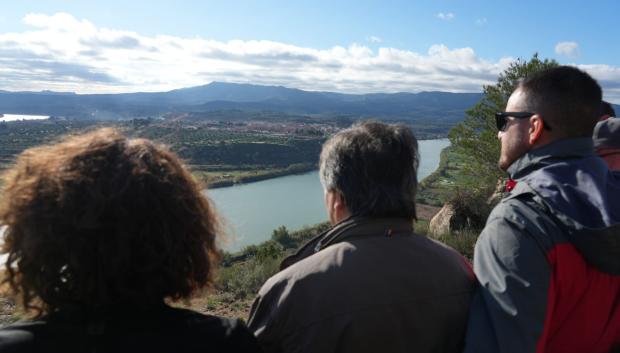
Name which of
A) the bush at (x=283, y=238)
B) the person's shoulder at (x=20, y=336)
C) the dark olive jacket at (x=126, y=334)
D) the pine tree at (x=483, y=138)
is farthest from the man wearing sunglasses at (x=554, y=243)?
the bush at (x=283, y=238)

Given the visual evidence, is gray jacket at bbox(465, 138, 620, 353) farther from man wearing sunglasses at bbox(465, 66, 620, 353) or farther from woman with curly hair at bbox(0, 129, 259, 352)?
woman with curly hair at bbox(0, 129, 259, 352)

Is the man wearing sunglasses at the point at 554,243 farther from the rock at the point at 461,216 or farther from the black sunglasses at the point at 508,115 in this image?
the rock at the point at 461,216

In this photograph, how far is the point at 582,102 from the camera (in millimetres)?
1438

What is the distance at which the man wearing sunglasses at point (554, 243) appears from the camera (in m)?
1.23

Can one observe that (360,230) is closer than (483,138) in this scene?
Yes

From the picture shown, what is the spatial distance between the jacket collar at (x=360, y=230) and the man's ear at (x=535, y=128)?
0.48 m

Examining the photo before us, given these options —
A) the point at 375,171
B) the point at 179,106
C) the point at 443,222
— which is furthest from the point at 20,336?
the point at 179,106

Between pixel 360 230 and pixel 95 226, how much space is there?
0.68 meters

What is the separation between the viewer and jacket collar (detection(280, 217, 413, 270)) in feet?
4.31

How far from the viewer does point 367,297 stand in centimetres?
120

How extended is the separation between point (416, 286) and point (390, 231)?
0.17 metres

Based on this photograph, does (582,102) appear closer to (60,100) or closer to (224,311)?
(224,311)

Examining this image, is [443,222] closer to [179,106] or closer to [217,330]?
[217,330]

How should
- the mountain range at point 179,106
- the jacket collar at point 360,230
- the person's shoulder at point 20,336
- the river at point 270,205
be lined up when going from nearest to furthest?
the person's shoulder at point 20,336 < the jacket collar at point 360,230 < the river at point 270,205 < the mountain range at point 179,106
